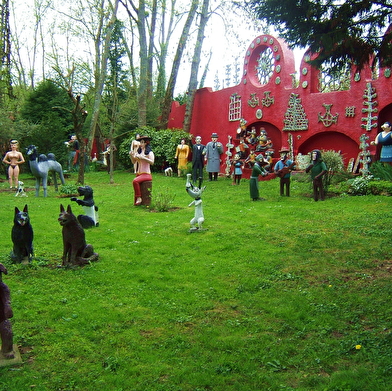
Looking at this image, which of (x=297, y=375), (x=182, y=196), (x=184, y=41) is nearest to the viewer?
(x=297, y=375)

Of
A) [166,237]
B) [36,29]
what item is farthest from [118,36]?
[166,237]

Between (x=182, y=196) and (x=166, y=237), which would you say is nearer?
(x=166, y=237)

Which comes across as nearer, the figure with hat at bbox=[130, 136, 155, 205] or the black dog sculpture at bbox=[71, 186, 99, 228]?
the black dog sculpture at bbox=[71, 186, 99, 228]

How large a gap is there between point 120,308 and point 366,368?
2595 mm

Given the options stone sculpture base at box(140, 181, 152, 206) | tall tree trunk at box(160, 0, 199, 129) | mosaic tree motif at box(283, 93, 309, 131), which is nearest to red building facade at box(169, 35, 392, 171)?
mosaic tree motif at box(283, 93, 309, 131)

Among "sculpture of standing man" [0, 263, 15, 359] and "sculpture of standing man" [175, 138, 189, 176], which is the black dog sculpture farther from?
"sculpture of standing man" [175, 138, 189, 176]

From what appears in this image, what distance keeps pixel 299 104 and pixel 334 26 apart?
11315mm

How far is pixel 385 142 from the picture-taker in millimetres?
12578

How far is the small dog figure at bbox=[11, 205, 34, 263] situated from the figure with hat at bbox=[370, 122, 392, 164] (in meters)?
10.0

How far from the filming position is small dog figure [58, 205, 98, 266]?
607cm

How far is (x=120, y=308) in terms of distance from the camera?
197 inches

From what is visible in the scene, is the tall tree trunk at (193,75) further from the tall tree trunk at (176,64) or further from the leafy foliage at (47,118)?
the leafy foliage at (47,118)

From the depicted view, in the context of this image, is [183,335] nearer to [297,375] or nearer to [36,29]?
[297,375]

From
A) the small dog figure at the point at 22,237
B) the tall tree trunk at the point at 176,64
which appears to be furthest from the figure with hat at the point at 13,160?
the tall tree trunk at the point at 176,64
